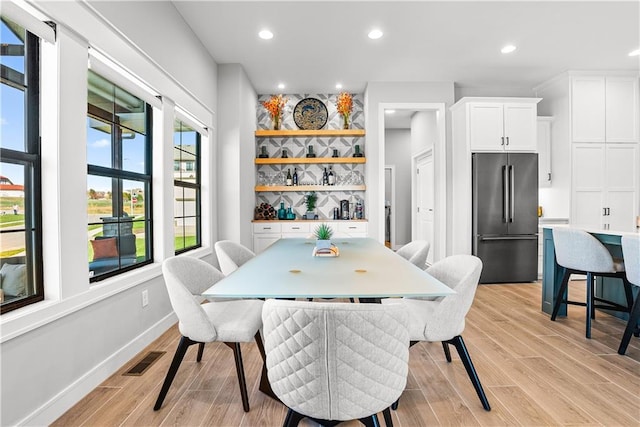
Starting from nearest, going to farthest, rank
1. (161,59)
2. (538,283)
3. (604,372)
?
(604,372) → (161,59) → (538,283)

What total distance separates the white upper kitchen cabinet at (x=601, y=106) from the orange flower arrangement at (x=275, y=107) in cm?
424

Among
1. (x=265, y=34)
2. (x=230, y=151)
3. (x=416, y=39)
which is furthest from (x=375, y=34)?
(x=230, y=151)

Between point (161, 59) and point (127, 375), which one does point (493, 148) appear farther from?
point (127, 375)

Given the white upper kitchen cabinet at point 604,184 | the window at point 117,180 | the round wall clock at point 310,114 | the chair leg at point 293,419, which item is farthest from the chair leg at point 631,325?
the round wall clock at point 310,114

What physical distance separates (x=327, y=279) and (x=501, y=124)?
4290 millimetres

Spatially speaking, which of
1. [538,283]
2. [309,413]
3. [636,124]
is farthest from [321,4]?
[636,124]

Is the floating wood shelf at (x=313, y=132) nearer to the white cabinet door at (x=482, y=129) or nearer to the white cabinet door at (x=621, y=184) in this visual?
the white cabinet door at (x=482, y=129)

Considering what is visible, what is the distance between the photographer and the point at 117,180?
2.59 m

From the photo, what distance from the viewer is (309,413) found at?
3.74 feet

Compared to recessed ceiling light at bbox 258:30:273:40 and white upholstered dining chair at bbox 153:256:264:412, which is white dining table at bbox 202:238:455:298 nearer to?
white upholstered dining chair at bbox 153:256:264:412

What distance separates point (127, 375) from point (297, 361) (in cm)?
173

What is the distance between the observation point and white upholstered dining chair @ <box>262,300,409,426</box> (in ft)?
3.43

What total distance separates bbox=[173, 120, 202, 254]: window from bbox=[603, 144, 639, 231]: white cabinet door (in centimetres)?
562

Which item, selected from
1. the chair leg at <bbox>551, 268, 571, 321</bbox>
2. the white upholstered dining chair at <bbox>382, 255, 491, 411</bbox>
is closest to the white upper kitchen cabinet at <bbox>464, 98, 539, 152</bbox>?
the chair leg at <bbox>551, 268, 571, 321</bbox>
